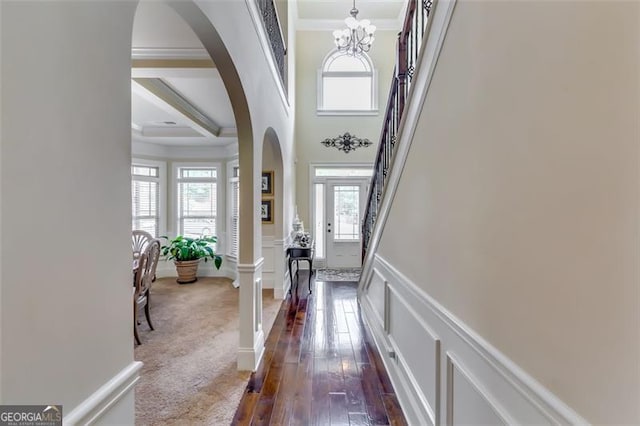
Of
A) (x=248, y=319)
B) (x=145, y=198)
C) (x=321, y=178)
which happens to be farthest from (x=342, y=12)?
(x=248, y=319)

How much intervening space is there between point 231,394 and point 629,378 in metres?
2.31

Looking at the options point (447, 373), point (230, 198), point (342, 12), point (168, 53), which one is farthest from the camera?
point (342, 12)

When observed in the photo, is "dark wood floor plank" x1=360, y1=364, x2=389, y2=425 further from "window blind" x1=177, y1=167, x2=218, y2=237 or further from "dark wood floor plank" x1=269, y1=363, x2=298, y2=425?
"window blind" x1=177, y1=167, x2=218, y2=237

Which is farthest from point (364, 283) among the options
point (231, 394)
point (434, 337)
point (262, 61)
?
point (262, 61)

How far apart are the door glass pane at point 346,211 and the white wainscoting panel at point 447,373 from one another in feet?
14.0

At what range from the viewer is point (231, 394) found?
7.33 ft

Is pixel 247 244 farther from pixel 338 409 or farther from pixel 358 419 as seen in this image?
pixel 358 419

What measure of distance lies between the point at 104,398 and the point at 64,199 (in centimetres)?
56

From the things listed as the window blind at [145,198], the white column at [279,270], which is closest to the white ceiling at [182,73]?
the window blind at [145,198]

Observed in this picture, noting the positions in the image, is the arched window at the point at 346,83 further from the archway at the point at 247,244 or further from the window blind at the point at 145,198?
the archway at the point at 247,244

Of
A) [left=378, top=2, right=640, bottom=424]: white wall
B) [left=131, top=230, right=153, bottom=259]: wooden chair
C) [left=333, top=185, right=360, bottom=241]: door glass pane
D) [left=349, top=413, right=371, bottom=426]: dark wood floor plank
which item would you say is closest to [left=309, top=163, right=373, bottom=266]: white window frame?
[left=333, top=185, right=360, bottom=241]: door glass pane

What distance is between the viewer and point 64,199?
0.75 m

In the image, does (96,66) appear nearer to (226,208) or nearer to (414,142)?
(414,142)

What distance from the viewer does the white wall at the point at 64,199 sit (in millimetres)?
629
